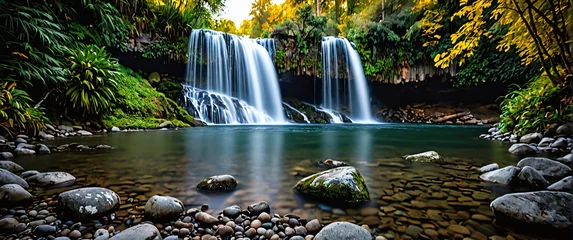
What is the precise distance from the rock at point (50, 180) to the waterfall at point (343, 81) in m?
14.5

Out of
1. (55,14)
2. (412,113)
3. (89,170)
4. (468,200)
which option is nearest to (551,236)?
(468,200)

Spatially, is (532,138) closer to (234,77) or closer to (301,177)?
(301,177)

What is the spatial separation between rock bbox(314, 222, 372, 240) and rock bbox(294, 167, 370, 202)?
0.58 metres

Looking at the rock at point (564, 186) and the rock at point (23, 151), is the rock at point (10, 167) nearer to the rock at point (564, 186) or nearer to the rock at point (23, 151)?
the rock at point (23, 151)

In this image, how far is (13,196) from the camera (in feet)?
5.39

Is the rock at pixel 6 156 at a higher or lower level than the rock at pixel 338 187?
higher

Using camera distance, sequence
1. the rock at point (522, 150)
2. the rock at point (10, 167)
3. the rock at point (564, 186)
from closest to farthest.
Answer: the rock at point (564, 186) < the rock at point (10, 167) < the rock at point (522, 150)

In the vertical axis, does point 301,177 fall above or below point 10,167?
below

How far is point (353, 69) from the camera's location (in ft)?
53.0

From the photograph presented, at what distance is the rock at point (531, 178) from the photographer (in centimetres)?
211

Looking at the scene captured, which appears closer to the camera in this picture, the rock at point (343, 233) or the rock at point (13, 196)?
the rock at point (343, 233)

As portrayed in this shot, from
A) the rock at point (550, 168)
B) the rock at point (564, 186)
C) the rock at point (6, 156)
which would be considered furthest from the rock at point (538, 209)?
the rock at point (6, 156)

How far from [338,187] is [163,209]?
46.7 inches

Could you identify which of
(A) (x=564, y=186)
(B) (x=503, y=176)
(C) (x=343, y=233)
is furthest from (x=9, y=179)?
(A) (x=564, y=186)
